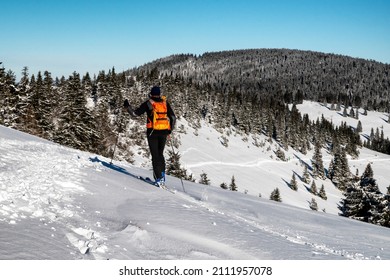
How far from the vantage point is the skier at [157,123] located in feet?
29.4

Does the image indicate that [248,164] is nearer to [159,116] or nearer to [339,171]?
[339,171]

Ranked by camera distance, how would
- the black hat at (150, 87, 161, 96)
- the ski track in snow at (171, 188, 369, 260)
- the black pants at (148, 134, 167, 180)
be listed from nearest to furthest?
the ski track in snow at (171, 188, 369, 260) < the black hat at (150, 87, 161, 96) < the black pants at (148, 134, 167, 180)

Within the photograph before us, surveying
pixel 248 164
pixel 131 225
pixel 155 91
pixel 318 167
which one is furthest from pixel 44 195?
pixel 318 167

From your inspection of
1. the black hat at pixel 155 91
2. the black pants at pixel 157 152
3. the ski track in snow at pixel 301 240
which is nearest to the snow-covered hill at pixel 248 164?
the black pants at pixel 157 152

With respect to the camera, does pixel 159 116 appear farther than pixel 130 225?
Yes

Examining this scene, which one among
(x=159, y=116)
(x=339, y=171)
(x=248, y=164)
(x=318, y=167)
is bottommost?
(x=339, y=171)

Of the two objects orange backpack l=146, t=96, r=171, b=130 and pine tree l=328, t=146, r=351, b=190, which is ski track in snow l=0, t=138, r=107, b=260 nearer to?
orange backpack l=146, t=96, r=171, b=130

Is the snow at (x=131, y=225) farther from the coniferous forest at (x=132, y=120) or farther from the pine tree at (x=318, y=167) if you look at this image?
the pine tree at (x=318, y=167)

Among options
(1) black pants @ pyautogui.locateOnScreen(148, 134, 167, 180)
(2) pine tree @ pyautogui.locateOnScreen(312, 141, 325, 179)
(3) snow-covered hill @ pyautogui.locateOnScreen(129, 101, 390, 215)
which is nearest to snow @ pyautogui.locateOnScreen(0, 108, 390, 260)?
(1) black pants @ pyautogui.locateOnScreen(148, 134, 167, 180)

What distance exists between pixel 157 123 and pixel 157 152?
803mm

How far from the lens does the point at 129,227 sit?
470 centimetres

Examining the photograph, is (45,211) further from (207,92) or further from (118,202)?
(207,92)

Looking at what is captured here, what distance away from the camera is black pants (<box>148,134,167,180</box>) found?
9.10m
